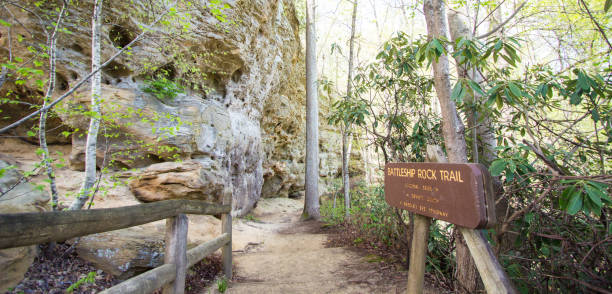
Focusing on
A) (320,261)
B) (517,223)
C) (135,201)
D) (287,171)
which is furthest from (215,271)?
(287,171)

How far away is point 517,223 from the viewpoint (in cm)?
261

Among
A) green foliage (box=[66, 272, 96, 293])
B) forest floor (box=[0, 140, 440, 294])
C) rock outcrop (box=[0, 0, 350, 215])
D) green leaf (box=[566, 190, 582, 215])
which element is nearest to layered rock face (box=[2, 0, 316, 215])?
rock outcrop (box=[0, 0, 350, 215])

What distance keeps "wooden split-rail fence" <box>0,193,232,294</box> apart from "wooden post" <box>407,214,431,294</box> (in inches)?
73.3

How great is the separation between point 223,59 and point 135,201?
4.22 meters

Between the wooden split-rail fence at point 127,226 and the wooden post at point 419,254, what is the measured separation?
1863 mm

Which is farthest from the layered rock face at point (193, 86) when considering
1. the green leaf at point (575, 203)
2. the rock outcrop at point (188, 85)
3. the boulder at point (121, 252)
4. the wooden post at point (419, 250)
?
the green leaf at point (575, 203)

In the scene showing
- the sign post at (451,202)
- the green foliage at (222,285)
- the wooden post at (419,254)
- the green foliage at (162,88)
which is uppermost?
the green foliage at (162,88)

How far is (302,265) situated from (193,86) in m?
5.21

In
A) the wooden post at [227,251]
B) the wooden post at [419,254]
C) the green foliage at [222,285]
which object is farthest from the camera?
the wooden post at [227,251]

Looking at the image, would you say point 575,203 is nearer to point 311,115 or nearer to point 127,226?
point 127,226

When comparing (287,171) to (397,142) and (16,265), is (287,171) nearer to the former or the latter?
(397,142)

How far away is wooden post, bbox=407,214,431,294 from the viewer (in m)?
1.98

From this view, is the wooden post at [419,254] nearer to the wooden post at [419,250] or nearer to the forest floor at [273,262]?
the wooden post at [419,250]

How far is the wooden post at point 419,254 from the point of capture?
1.98 meters
